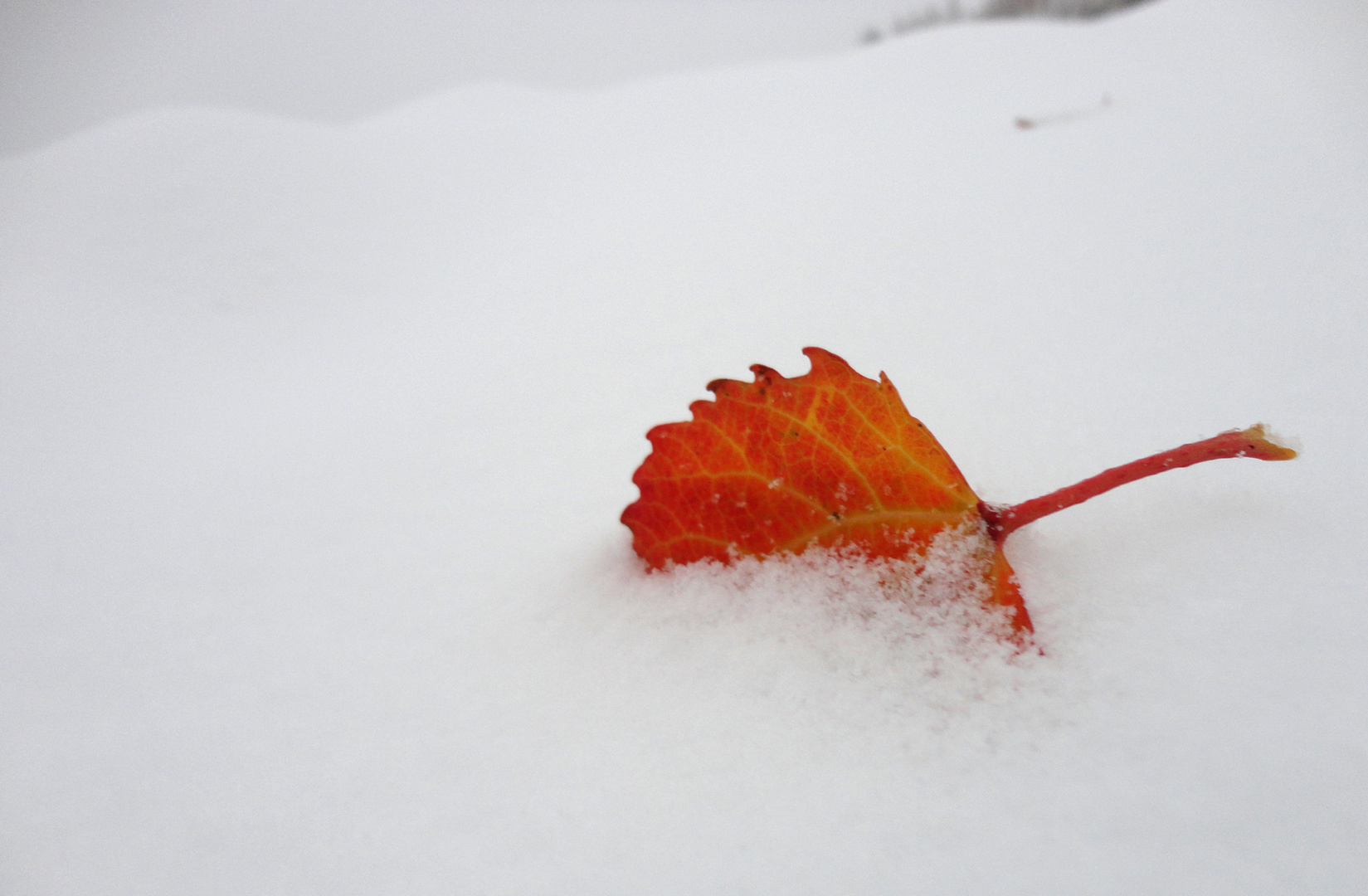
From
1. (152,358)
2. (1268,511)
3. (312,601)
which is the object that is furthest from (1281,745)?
(152,358)

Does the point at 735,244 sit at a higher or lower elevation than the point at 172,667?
higher

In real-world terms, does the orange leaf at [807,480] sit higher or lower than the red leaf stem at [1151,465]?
higher

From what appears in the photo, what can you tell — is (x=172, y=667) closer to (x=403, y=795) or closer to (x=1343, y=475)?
(x=403, y=795)

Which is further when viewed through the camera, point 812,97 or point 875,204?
point 812,97

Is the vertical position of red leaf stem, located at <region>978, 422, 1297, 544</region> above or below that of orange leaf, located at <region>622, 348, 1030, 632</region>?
below

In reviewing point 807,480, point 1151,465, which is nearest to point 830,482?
point 807,480
